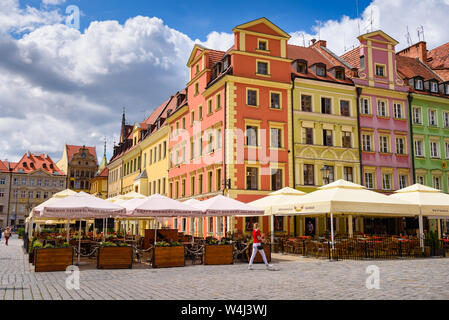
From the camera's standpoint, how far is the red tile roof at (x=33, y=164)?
96506 mm

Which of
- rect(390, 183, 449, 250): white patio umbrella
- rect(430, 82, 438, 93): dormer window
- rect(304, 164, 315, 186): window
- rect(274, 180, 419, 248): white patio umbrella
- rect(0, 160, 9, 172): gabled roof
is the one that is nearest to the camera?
rect(274, 180, 419, 248): white patio umbrella

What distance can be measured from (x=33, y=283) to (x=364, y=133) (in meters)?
27.2

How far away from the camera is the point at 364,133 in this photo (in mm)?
33094

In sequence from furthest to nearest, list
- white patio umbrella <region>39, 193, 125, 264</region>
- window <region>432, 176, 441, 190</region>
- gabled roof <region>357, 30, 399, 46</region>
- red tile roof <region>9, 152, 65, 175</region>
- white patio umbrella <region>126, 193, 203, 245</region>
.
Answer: red tile roof <region>9, 152, 65, 175</region>
window <region>432, 176, 441, 190</region>
gabled roof <region>357, 30, 399, 46</region>
white patio umbrella <region>126, 193, 203, 245</region>
white patio umbrella <region>39, 193, 125, 264</region>

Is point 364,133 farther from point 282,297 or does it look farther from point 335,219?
point 282,297

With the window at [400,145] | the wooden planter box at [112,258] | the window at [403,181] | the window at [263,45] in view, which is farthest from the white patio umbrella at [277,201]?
the window at [400,145]

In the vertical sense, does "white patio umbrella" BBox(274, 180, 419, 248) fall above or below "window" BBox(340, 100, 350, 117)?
below

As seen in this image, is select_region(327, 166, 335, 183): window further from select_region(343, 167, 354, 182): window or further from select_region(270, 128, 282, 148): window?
select_region(270, 128, 282, 148): window

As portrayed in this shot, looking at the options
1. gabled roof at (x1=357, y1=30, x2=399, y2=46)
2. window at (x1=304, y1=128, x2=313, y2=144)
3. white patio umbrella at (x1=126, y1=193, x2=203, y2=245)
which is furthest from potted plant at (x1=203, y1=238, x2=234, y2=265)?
gabled roof at (x1=357, y1=30, x2=399, y2=46)

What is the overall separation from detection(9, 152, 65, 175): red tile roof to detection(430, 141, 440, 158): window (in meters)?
83.6

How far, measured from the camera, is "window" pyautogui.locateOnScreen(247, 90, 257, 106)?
29.7 metres

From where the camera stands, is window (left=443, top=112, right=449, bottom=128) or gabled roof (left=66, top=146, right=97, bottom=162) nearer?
window (left=443, top=112, right=449, bottom=128)

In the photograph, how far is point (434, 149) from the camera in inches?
1419

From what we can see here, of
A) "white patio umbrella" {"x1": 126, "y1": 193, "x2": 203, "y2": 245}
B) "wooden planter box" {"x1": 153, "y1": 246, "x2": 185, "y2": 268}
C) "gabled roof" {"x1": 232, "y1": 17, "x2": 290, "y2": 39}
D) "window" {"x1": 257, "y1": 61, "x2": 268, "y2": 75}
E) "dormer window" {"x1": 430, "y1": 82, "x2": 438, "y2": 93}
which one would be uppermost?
"gabled roof" {"x1": 232, "y1": 17, "x2": 290, "y2": 39}
